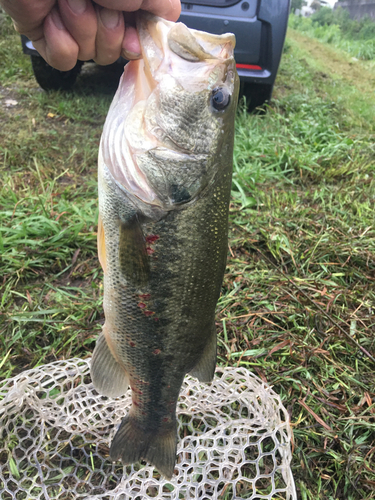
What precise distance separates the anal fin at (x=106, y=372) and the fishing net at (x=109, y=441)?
0.56 metres

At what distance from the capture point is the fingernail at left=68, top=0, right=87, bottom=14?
1312 millimetres

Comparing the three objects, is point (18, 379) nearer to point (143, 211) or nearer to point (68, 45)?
point (143, 211)

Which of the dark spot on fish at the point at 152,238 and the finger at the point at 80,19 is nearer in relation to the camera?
the finger at the point at 80,19

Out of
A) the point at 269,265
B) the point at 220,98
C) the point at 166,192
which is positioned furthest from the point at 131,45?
→ the point at 269,265

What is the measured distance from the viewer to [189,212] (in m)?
1.42

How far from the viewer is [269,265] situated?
3.23 metres

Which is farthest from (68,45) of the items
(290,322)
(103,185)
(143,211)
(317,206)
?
(317,206)

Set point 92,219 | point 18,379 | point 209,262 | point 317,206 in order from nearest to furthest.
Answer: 1. point 209,262
2. point 18,379
3. point 92,219
4. point 317,206

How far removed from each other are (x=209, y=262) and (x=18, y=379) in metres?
1.38

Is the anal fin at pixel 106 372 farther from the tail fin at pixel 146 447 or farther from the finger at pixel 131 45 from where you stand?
the finger at pixel 131 45

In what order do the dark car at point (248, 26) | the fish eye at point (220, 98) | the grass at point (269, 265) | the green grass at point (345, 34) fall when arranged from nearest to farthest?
the fish eye at point (220, 98), the grass at point (269, 265), the dark car at point (248, 26), the green grass at point (345, 34)

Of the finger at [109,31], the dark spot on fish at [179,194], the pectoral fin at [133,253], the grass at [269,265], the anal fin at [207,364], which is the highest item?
the finger at [109,31]

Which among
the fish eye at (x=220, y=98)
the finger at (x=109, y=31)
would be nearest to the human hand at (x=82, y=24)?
the finger at (x=109, y=31)

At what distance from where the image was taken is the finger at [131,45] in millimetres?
1375
